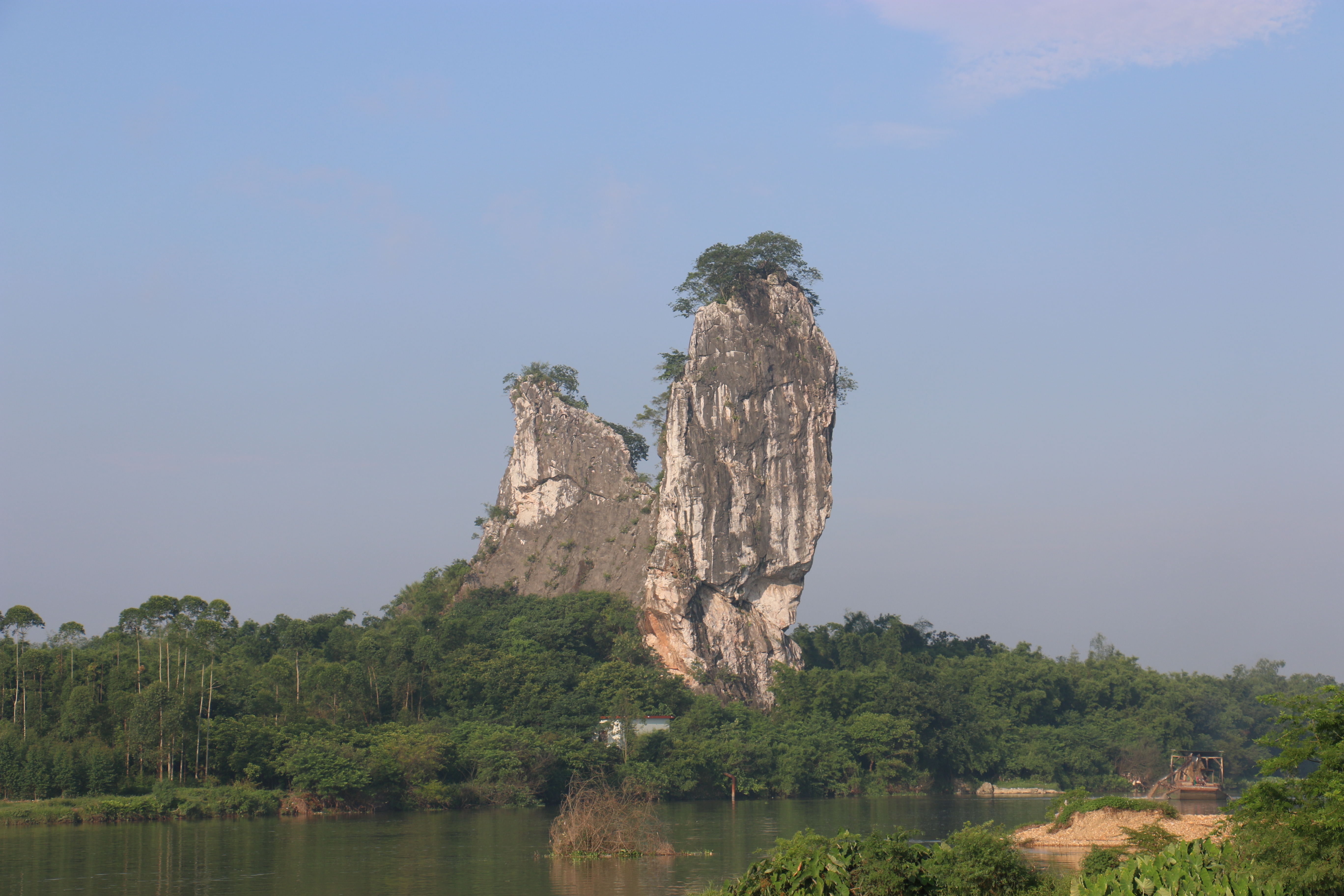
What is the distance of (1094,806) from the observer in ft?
79.0

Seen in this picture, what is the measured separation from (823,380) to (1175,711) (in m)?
19.0

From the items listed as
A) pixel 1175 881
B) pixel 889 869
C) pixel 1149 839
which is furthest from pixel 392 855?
pixel 1175 881

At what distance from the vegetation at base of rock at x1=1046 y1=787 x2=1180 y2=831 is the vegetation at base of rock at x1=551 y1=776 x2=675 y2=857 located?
797 centimetres

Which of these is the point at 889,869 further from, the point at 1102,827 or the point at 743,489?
the point at 743,489

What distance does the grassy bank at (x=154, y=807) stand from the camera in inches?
1071

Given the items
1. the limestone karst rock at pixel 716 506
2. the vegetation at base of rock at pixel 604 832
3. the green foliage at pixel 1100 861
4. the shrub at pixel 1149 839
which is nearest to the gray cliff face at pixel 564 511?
the limestone karst rock at pixel 716 506

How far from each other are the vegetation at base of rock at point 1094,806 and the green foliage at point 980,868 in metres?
12.6

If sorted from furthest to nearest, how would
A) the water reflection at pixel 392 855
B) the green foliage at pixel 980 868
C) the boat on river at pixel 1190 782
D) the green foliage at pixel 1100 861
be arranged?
the boat on river at pixel 1190 782
the water reflection at pixel 392 855
the green foliage at pixel 1100 861
the green foliage at pixel 980 868

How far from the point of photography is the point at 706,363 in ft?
163

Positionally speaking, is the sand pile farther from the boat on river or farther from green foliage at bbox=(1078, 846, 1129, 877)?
the boat on river

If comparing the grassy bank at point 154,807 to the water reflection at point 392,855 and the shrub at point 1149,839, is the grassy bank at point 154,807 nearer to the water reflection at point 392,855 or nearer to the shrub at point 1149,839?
the water reflection at point 392,855

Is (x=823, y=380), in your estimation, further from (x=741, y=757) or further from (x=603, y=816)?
(x=603, y=816)

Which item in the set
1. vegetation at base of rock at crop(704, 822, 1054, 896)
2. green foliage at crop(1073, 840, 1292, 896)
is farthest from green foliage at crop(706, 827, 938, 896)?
green foliage at crop(1073, 840, 1292, 896)

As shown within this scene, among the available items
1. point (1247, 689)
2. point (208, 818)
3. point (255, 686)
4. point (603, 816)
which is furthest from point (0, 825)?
point (1247, 689)
